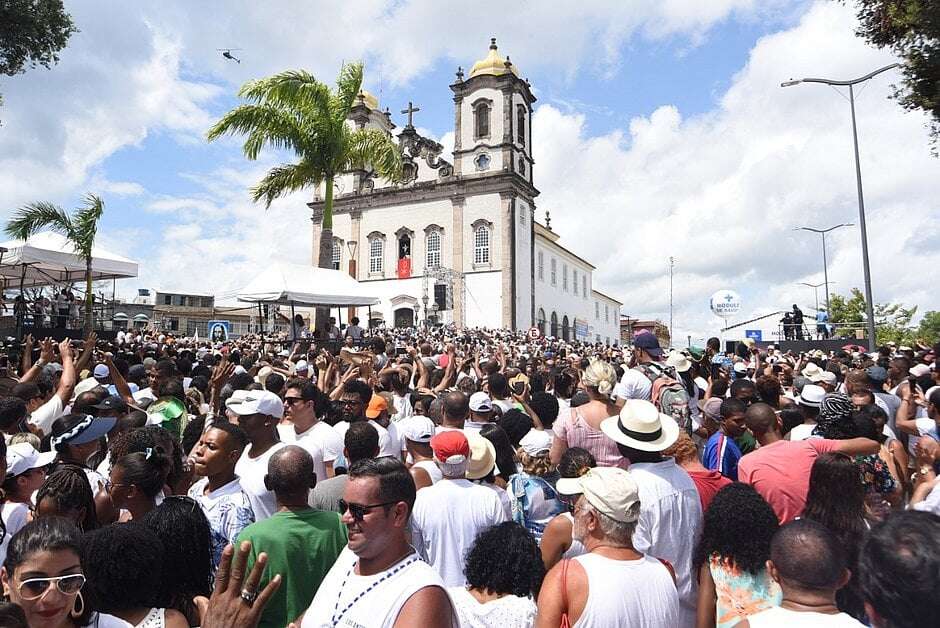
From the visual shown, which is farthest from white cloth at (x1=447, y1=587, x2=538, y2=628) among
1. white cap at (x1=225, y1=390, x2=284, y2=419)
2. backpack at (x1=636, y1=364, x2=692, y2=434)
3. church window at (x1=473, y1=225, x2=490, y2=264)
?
church window at (x1=473, y1=225, x2=490, y2=264)

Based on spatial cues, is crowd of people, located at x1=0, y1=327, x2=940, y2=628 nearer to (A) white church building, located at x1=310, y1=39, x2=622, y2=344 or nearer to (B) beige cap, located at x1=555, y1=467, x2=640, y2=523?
(B) beige cap, located at x1=555, y1=467, x2=640, y2=523

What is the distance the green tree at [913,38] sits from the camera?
10.8 meters

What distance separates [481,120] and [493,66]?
3.90 m

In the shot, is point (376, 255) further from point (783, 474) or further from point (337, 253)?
point (783, 474)

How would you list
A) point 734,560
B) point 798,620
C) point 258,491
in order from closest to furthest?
point 798,620 → point 734,560 → point 258,491

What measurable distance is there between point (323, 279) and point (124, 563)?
15.7 metres

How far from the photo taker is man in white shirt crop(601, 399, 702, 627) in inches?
121

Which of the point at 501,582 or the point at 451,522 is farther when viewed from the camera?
the point at 451,522

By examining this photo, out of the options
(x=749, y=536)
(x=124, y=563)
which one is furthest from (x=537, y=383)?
(x=124, y=563)

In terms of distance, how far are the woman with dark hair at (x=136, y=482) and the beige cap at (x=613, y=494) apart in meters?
2.28

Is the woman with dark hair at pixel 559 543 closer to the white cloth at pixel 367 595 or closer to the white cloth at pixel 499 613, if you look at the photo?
the white cloth at pixel 499 613

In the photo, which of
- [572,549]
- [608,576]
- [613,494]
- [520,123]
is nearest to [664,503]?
[572,549]

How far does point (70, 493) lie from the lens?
288 cm

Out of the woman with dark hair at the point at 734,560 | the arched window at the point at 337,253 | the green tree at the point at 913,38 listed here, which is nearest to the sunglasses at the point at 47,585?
the woman with dark hair at the point at 734,560
